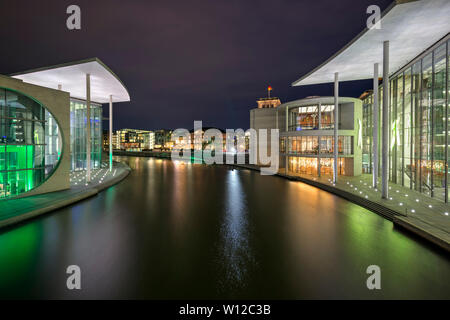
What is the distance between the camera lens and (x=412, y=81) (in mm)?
15477

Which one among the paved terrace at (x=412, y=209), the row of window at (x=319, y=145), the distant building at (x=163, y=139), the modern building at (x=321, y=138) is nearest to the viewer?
the paved terrace at (x=412, y=209)

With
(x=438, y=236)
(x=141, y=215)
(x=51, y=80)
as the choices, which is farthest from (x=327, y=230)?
(x=51, y=80)

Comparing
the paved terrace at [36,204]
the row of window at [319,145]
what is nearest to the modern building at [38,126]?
the paved terrace at [36,204]

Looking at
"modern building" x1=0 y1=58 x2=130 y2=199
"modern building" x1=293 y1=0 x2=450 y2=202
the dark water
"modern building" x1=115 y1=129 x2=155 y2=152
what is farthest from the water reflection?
"modern building" x1=115 y1=129 x2=155 y2=152

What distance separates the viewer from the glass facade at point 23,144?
11883 millimetres

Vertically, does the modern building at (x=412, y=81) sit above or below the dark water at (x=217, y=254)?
above

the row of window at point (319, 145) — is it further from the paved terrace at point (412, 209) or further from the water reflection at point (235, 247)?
the water reflection at point (235, 247)

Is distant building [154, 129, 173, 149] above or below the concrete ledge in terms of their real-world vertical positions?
above

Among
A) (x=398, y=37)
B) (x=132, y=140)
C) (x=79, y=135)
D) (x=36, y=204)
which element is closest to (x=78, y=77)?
(x=79, y=135)

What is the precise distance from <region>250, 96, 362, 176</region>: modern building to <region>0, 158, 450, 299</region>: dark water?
46.9ft

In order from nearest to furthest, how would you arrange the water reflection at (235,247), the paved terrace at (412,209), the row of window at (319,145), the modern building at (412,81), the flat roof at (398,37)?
the water reflection at (235,247) < the paved terrace at (412,209) < the flat roof at (398,37) < the modern building at (412,81) < the row of window at (319,145)

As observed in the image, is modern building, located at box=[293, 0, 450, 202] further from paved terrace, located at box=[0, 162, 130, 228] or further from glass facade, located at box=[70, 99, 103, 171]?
glass facade, located at box=[70, 99, 103, 171]

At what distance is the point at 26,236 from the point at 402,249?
12848mm

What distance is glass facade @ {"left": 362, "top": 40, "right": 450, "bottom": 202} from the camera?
12172mm
